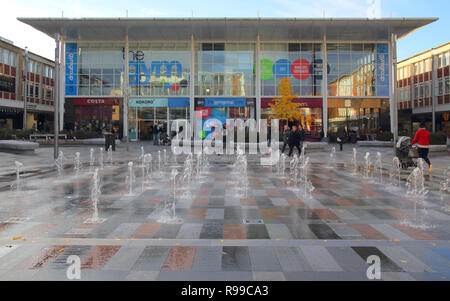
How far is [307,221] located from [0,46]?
158ft

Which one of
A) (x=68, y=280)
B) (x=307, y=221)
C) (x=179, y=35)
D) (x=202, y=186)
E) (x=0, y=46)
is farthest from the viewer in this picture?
(x=0, y=46)

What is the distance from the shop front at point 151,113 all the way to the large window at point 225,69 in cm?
250

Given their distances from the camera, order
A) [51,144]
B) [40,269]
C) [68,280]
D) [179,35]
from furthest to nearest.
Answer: [179,35], [51,144], [40,269], [68,280]

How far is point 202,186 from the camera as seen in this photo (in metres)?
10.2

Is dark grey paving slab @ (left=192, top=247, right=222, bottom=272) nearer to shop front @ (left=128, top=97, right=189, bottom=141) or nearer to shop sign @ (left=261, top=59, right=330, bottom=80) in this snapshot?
shop front @ (left=128, top=97, right=189, bottom=141)

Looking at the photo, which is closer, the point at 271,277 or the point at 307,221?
the point at 271,277

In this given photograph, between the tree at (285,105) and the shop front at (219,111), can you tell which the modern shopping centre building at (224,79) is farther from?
the tree at (285,105)

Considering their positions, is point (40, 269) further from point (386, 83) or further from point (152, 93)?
point (386, 83)

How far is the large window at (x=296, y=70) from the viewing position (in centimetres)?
3781

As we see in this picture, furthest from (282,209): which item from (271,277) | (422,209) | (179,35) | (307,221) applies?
(179,35)

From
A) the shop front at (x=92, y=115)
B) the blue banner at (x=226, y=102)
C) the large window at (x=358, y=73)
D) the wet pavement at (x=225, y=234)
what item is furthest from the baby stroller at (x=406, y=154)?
the shop front at (x=92, y=115)

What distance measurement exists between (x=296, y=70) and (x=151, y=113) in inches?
637

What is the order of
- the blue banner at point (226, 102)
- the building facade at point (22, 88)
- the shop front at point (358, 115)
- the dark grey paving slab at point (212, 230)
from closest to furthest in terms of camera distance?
the dark grey paving slab at point (212, 230), the blue banner at point (226, 102), the shop front at point (358, 115), the building facade at point (22, 88)

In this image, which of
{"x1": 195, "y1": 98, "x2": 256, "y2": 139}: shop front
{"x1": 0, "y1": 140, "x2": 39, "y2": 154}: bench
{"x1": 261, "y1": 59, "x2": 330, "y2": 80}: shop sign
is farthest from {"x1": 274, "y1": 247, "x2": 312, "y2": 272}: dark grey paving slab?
{"x1": 261, "y1": 59, "x2": 330, "y2": 80}: shop sign
